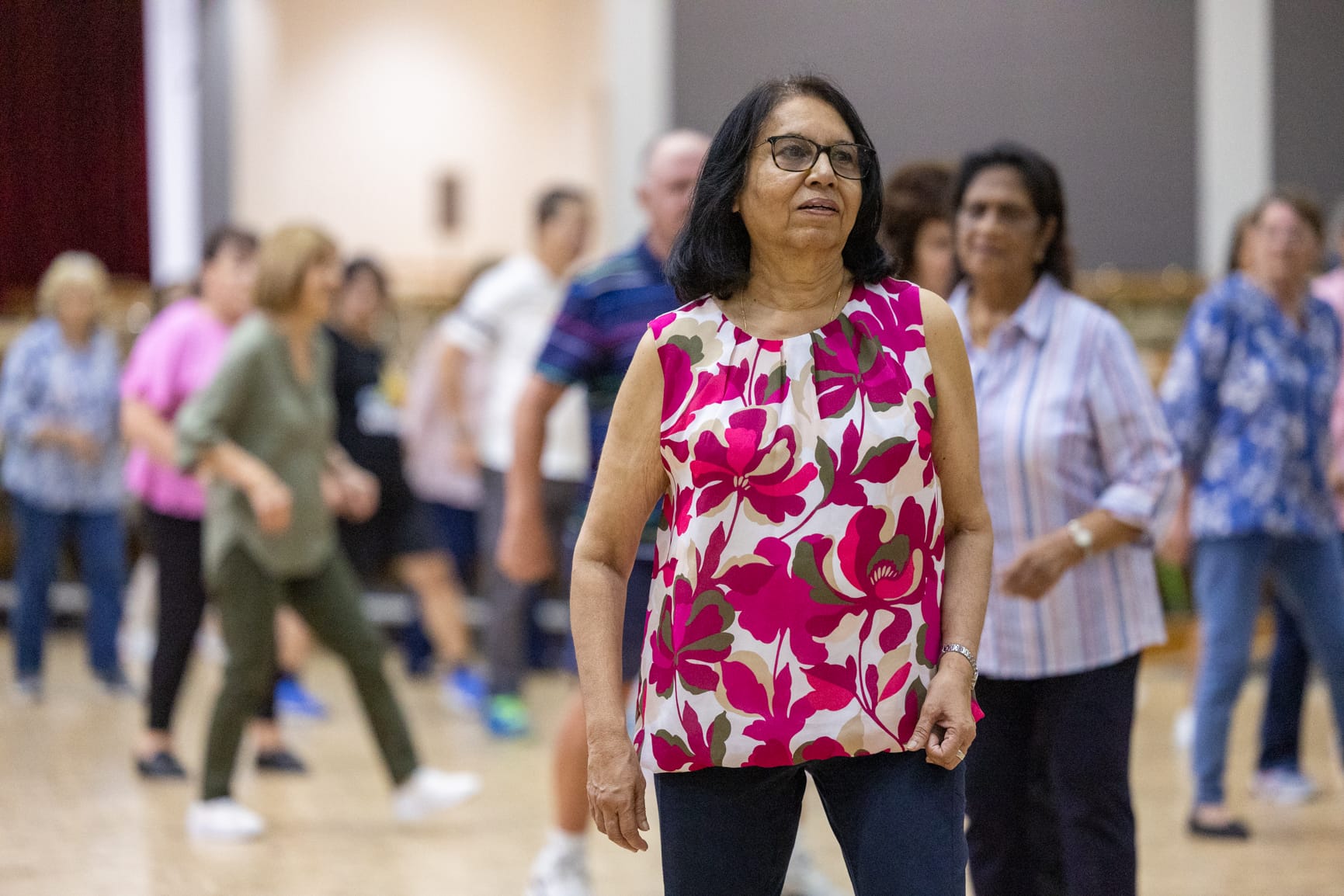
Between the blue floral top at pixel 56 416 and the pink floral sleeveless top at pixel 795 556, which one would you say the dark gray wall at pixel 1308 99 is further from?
the pink floral sleeveless top at pixel 795 556

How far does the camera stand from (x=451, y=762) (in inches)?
228

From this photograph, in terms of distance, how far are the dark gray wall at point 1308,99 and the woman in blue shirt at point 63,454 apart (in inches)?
212

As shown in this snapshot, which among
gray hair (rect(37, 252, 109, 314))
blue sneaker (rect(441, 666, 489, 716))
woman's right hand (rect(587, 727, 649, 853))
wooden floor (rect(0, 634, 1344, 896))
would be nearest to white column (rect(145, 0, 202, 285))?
gray hair (rect(37, 252, 109, 314))

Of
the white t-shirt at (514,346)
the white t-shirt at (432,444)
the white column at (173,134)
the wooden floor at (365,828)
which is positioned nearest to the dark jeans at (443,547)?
the white t-shirt at (432,444)

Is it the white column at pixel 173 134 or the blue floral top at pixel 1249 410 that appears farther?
the white column at pixel 173 134

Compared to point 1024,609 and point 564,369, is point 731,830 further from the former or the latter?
point 564,369

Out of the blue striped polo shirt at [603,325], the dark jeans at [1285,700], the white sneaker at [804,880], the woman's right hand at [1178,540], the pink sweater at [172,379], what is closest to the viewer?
the blue striped polo shirt at [603,325]

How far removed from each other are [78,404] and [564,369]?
14.8 feet

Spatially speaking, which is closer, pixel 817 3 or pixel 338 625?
pixel 338 625

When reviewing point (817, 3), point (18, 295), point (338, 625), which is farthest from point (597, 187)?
point (338, 625)

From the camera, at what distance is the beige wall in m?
15.5

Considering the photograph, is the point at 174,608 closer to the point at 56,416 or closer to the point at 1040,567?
the point at 56,416

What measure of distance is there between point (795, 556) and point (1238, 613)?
9.71 feet

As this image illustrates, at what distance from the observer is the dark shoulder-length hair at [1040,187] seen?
3.03 meters
